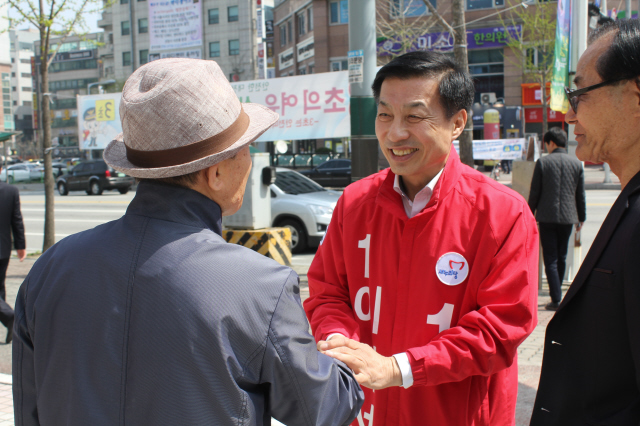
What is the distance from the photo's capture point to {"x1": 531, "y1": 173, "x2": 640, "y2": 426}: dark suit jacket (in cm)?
142

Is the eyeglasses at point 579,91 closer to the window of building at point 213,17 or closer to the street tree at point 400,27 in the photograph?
the street tree at point 400,27

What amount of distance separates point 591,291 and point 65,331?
1.37 metres

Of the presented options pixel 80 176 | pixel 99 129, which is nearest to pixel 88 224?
pixel 99 129

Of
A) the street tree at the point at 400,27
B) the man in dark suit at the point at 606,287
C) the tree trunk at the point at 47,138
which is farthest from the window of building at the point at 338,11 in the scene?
the man in dark suit at the point at 606,287

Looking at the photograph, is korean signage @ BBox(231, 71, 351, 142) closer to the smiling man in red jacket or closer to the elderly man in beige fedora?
the smiling man in red jacket

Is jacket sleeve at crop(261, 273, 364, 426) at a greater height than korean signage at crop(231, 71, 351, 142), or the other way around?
korean signage at crop(231, 71, 351, 142)

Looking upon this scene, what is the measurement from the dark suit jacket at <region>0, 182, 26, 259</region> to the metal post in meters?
3.65

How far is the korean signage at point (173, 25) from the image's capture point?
3472cm

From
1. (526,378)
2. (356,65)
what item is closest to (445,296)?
(526,378)

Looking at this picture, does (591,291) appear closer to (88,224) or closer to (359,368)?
(359,368)

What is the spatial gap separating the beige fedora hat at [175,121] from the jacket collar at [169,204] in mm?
43

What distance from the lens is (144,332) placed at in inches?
51.4

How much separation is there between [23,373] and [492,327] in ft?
4.59

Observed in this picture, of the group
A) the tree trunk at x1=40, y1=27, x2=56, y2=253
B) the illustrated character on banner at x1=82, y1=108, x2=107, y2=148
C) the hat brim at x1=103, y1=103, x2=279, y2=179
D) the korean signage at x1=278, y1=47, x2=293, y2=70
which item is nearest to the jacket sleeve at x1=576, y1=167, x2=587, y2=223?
the hat brim at x1=103, y1=103, x2=279, y2=179
